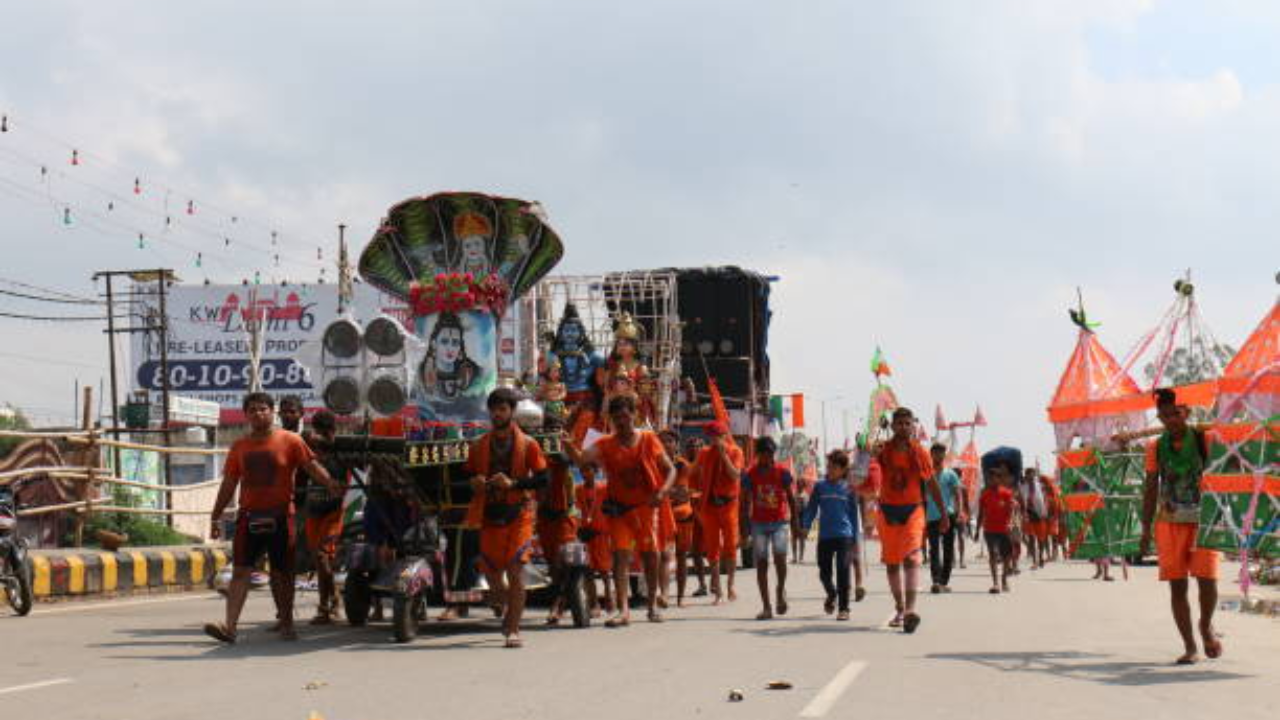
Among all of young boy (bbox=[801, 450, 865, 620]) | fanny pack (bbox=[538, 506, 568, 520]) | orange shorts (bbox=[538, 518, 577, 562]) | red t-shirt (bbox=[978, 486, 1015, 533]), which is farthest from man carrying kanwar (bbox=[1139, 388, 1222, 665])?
red t-shirt (bbox=[978, 486, 1015, 533])

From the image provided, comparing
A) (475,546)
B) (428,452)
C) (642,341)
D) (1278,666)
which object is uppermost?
(642,341)

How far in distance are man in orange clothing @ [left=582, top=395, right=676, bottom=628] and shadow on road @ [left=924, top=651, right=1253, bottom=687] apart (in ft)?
10.7

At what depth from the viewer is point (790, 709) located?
770cm

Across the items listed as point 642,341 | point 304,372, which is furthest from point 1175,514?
point 304,372

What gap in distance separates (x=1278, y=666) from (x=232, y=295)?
65138 millimetres

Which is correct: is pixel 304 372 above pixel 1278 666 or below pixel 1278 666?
above

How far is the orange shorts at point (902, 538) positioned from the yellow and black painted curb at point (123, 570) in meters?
8.81

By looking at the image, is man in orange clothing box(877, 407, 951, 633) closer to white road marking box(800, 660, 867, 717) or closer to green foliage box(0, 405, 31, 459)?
white road marking box(800, 660, 867, 717)

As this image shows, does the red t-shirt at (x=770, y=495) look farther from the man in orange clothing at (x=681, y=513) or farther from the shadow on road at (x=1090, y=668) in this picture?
the shadow on road at (x=1090, y=668)

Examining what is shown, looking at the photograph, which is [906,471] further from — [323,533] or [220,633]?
[220,633]

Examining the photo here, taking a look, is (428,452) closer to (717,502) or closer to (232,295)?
(717,502)

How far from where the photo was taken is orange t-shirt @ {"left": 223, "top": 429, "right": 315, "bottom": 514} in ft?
37.4

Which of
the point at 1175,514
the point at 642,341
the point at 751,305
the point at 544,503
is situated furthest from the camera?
the point at 751,305

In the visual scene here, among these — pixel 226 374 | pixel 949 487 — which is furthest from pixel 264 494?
pixel 226 374
